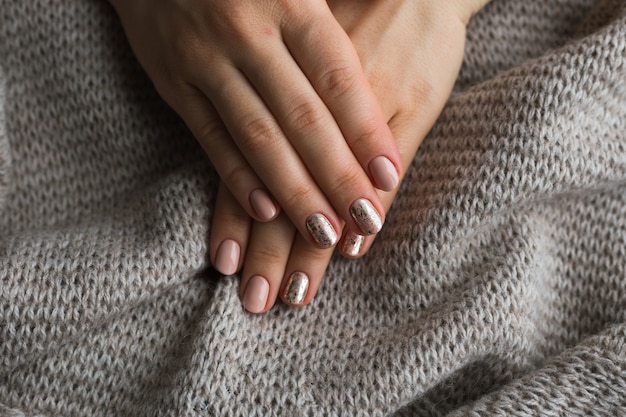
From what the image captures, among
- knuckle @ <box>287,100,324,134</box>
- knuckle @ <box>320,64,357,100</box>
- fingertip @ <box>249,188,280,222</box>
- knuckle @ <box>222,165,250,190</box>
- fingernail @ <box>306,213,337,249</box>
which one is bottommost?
fingernail @ <box>306,213,337,249</box>

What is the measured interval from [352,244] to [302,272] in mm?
86

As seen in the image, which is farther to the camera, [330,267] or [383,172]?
[330,267]

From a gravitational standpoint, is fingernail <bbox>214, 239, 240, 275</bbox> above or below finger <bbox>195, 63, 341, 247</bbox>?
below

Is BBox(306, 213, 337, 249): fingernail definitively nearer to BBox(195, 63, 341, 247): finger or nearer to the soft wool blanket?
BBox(195, 63, 341, 247): finger

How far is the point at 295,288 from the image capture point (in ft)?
3.24

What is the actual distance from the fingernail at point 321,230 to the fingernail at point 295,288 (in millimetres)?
72

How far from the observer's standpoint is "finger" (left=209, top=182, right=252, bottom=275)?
979 mm

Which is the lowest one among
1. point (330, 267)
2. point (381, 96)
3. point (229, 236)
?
point (330, 267)

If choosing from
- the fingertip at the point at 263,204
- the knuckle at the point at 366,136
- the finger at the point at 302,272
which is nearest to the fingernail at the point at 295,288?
the finger at the point at 302,272

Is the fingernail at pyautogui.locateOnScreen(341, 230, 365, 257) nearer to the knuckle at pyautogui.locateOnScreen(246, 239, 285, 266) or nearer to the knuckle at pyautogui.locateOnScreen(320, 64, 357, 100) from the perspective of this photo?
the knuckle at pyautogui.locateOnScreen(246, 239, 285, 266)

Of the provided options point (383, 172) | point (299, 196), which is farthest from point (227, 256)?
point (383, 172)

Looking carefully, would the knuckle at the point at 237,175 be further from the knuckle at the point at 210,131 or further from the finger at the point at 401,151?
the finger at the point at 401,151

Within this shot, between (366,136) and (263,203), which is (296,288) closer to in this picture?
(263,203)

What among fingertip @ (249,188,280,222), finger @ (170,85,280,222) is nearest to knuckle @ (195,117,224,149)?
finger @ (170,85,280,222)
